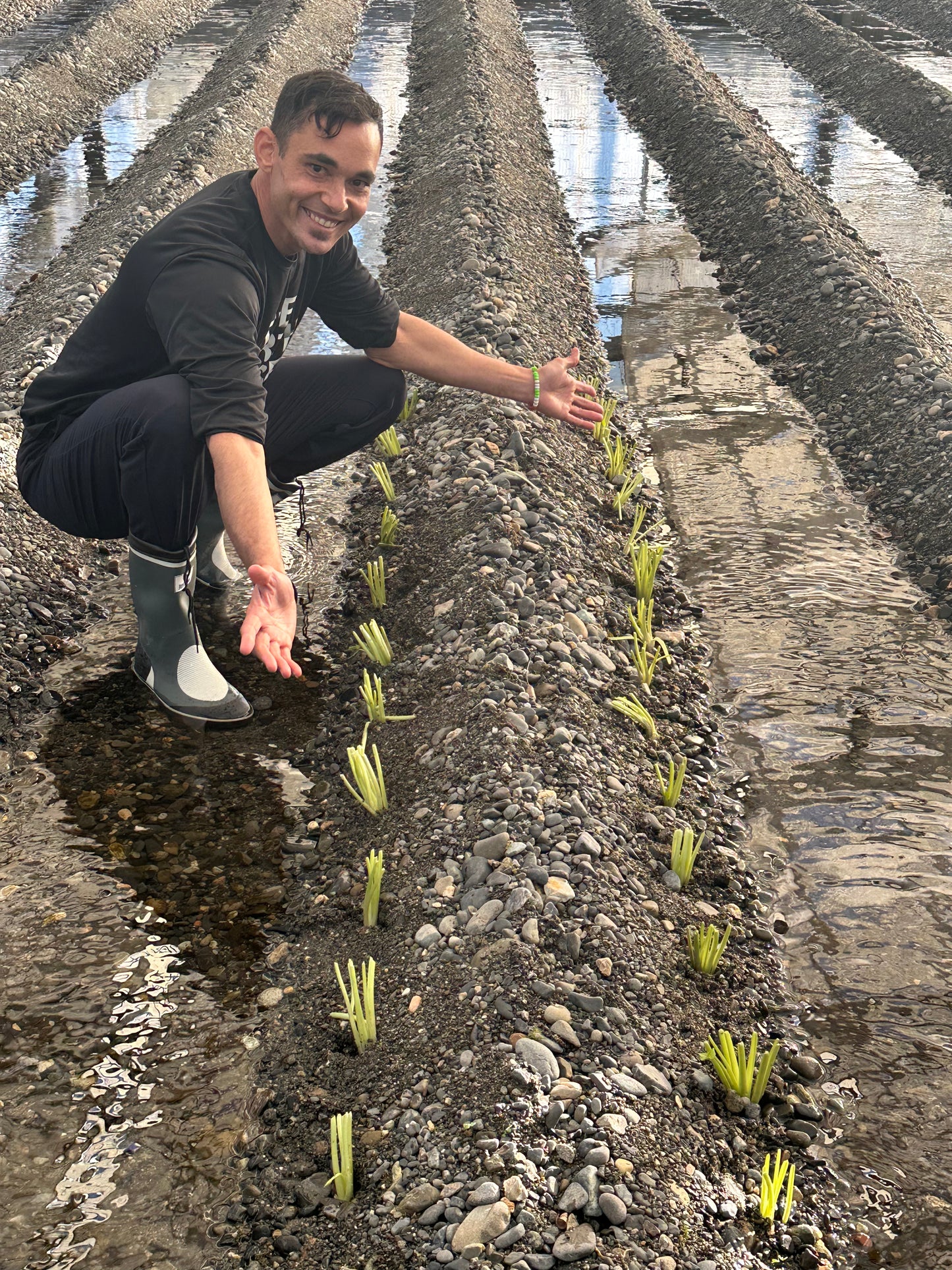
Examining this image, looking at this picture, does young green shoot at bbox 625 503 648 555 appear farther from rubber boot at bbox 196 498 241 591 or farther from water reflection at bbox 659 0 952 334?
water reflection at bbox 659 0 952 334

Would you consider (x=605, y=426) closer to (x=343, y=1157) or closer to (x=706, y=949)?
(x=706, y=949)

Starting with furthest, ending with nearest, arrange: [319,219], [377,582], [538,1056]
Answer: [377,582] → [319,219] → [538,1056]

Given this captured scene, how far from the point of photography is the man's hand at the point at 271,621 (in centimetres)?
231

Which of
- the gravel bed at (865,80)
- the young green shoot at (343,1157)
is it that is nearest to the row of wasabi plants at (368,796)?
the young green shoot at (343,1157)

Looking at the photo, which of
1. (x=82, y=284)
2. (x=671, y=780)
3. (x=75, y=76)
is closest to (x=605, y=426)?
(x=671, y=780)

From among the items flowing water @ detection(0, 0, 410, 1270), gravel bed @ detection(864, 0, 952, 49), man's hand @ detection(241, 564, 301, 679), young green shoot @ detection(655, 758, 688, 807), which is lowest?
flowing water @ detection(0, 0, 410, 1270)

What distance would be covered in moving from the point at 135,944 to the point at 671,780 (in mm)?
1458

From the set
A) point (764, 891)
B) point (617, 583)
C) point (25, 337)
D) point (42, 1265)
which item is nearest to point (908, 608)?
point (617, 583)

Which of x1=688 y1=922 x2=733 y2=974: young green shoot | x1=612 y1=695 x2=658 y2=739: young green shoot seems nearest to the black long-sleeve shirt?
x1=612 y1=695 x2=658 y2=739: young green shoot

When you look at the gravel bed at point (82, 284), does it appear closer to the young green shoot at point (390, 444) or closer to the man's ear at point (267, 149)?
the young green shoot at point (390, 444)

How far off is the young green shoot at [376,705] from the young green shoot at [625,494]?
1.53 metres

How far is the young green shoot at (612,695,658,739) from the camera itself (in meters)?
3.45

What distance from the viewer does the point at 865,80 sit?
1194cm

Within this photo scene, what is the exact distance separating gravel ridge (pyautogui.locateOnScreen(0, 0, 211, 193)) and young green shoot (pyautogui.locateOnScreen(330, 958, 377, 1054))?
779 centimetres
